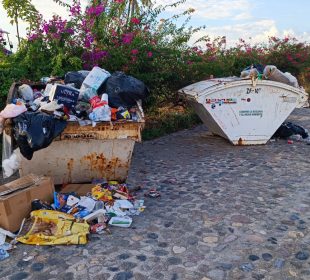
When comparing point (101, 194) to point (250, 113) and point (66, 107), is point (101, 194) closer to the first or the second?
point (66, 107)

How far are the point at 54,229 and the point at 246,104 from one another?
13.3 ft

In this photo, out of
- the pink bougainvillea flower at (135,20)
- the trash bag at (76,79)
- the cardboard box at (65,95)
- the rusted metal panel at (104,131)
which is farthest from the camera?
the pink bougainvillea flower at (135,20)

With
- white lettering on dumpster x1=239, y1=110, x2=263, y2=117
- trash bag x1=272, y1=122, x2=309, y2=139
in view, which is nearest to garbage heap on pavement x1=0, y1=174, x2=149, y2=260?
white lettering on dumpster x1=239, y1=110, x2=263, y2=117

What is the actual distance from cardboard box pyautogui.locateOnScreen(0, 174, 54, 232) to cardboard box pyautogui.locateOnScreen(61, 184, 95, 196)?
0.37 meters

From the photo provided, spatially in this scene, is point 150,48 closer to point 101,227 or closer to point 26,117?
point 26,117

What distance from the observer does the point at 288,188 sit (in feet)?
14.9

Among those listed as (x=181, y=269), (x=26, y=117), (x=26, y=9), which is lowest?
(x=181, y=269)

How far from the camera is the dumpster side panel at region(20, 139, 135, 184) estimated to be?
4098 mm

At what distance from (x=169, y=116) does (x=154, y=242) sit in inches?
211

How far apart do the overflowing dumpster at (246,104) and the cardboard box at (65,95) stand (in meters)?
2.50

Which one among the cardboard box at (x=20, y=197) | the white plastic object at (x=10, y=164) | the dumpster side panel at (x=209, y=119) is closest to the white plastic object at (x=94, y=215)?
the cardboard box at (x=20, y=197)

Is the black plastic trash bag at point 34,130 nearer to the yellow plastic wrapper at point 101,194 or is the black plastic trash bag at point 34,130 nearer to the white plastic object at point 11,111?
the white plastic object at point 11,111

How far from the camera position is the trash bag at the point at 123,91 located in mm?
4410

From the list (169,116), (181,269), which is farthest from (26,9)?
(181,269)
